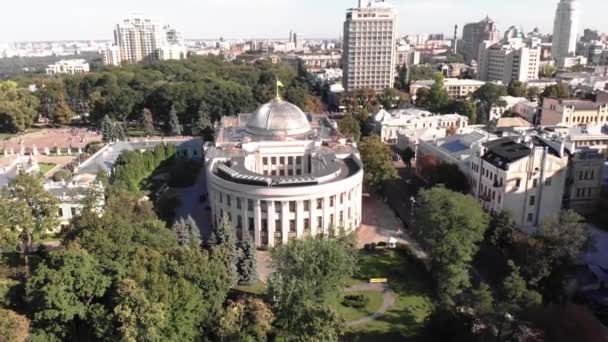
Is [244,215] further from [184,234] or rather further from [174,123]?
[174,123]

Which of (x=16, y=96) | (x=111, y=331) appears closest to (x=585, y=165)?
(x=111, y=331)

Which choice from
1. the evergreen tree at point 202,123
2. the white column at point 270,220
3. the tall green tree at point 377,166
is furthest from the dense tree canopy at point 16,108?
the white column at point 270,220

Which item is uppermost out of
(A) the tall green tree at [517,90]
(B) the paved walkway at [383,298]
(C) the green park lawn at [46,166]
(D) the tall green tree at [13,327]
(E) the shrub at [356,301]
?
(A) the tall green tree at [517,90]

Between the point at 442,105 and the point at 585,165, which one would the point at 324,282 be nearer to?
the point at 585,165

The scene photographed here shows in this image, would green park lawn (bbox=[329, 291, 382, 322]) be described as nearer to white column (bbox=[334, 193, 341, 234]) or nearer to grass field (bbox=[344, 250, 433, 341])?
grass field (bbox=[344, 250, 433, 341])

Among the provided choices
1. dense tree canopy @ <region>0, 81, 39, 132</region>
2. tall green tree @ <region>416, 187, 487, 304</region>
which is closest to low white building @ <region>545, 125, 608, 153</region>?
tall green tree @ <region>416, 187, 487, 304</region>

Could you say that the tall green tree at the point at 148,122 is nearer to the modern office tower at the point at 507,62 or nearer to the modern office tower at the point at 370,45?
the modern office tower at the point at 370,45
